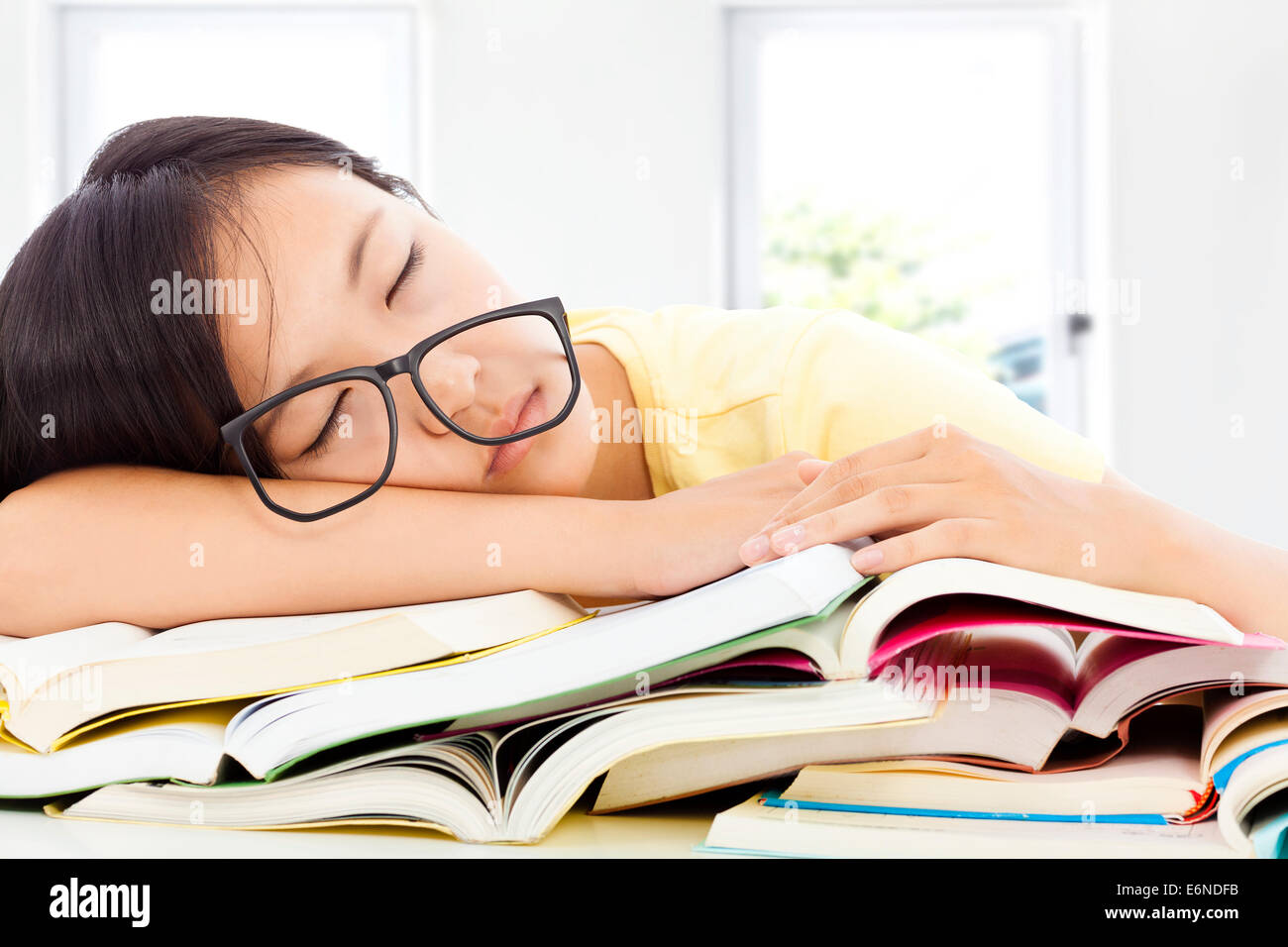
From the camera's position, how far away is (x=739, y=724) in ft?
1.02

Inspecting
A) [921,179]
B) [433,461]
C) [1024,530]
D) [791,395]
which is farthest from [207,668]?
[921,179]

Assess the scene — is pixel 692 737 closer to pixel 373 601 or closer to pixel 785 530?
pixel 785 530

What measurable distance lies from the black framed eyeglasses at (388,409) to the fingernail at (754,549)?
0.59ft

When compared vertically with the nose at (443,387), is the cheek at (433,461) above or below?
below

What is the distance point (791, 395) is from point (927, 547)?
323 mm

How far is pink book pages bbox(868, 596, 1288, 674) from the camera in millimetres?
318

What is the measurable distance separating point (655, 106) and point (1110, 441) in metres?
1.46

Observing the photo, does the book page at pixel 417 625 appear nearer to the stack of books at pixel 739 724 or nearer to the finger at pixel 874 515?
the stack of books at pixel 739 724

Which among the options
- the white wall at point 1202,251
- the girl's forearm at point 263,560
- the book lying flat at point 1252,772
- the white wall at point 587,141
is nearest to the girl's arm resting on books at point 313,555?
the girl's forearm at point 263,560

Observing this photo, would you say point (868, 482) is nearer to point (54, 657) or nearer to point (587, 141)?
point (54, 657)

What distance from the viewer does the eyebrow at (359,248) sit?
0.58 metres

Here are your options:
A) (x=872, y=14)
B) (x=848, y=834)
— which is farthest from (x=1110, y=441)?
(x=848, y=834)
